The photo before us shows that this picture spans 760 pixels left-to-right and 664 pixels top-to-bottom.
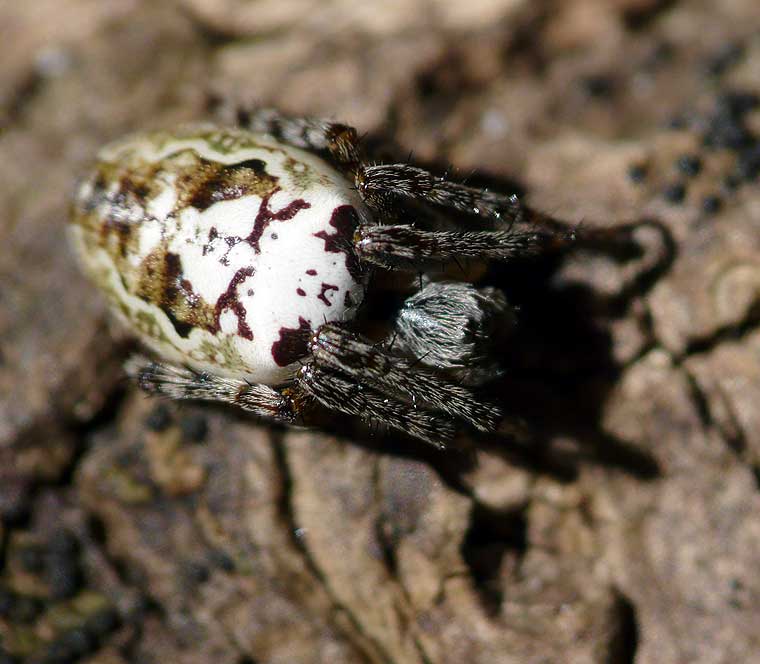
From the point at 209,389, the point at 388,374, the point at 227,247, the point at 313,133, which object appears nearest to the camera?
the point at 388,374

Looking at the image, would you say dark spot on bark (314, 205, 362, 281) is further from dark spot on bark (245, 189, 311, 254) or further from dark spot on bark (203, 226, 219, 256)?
dark spot on bark (203, 226, 219, 256)

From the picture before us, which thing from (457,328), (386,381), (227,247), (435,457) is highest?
(227,247)

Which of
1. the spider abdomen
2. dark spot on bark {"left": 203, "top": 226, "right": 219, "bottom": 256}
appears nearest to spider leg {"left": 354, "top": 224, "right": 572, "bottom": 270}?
the spider abdomen

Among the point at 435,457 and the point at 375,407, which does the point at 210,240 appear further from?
the point at 435,457

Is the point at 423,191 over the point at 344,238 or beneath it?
over

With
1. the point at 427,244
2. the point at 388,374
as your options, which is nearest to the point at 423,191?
the point at 427,244

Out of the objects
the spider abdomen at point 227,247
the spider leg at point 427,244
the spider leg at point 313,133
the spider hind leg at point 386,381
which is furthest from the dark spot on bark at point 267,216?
the spider hind leg at point 386,381
